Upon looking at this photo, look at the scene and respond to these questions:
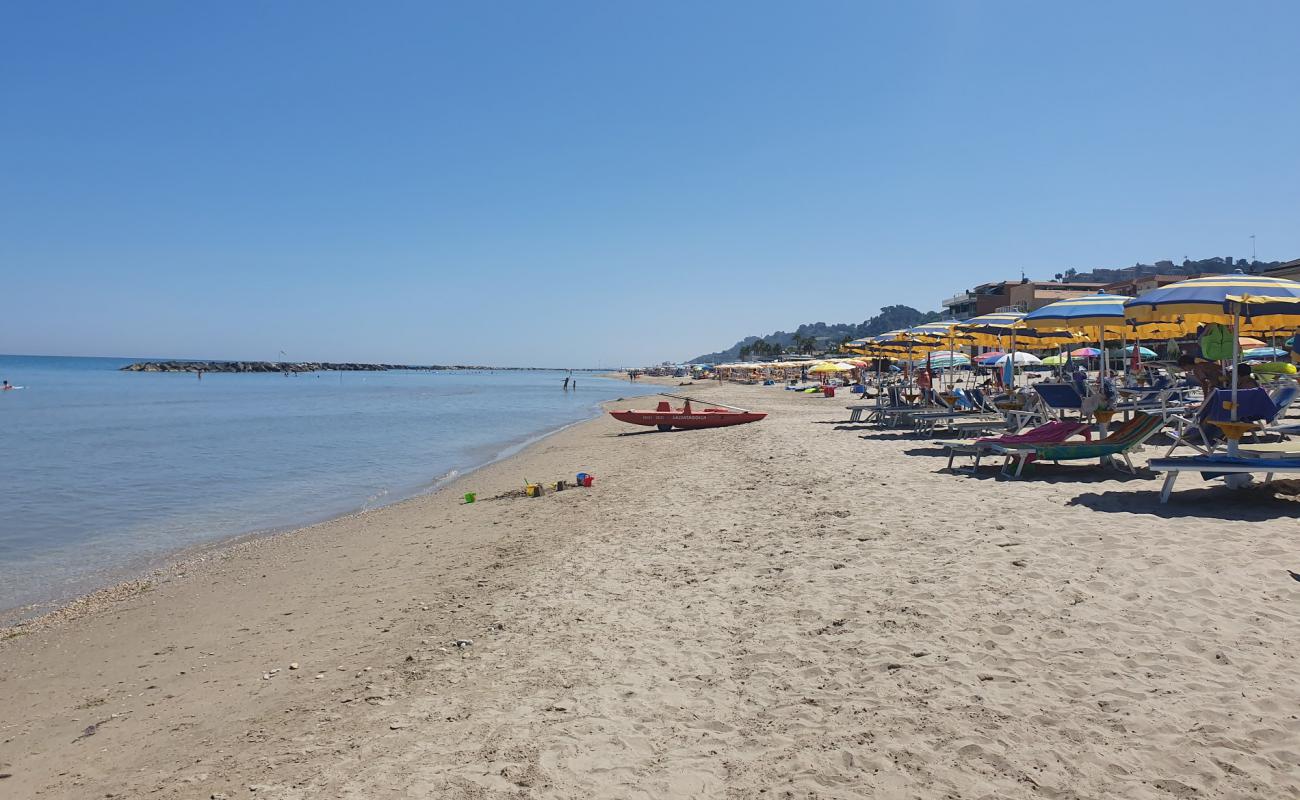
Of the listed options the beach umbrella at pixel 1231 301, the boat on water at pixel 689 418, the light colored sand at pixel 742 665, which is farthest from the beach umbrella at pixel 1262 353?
the light colored sand at pixel 742 665

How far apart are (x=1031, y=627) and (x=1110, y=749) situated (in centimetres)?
115

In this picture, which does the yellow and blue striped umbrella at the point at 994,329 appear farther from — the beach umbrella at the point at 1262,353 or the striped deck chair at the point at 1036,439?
the beach umbrella at the point at 1262,353

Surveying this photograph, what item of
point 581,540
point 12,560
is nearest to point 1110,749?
point 581,540

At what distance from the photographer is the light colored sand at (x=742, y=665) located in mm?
2967

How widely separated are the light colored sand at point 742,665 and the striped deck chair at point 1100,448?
0.43 meters

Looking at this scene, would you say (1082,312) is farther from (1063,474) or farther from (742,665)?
(742,665)

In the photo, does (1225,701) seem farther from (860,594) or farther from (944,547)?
(944,547)

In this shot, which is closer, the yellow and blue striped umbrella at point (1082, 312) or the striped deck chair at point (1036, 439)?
the striped deck chair at point (1036, 439)

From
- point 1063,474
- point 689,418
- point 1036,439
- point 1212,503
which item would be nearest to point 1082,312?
point 1036,439

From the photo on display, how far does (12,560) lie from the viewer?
891 cm

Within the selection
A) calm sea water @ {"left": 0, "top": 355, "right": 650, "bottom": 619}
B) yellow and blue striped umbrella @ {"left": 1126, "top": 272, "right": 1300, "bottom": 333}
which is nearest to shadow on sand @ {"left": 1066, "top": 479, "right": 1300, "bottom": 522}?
yellow and blue striped umbrella @ {"left": 1126, "top": 272, "right": 1300, "bottom": 333}

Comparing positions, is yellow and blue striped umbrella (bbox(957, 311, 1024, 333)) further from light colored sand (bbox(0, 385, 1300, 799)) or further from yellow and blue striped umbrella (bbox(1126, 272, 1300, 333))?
light colored sand (bbox(0, 385, 1300, 799))

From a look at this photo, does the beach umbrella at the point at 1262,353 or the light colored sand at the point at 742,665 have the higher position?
the beach umbrella at the point at 1262,353

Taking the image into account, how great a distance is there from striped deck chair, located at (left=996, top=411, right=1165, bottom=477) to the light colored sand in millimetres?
435
